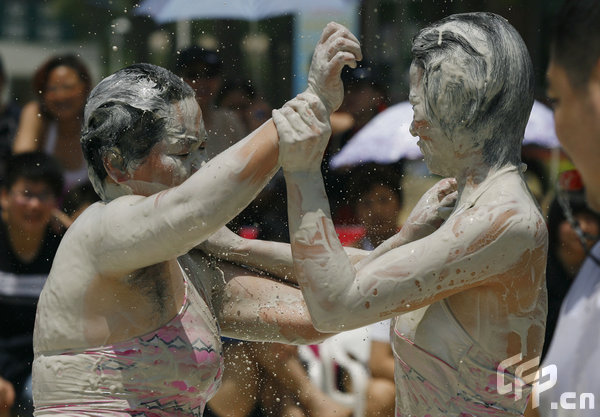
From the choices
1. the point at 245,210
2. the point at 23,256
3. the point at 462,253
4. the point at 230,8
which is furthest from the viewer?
the point at 230,8

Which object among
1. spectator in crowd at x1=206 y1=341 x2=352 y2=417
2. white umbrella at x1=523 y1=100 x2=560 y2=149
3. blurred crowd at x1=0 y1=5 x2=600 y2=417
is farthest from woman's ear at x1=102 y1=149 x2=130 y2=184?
white umbrella at x1=523 y1=100 x2=560 y2=149

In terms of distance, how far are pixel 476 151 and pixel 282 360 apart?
234 cm

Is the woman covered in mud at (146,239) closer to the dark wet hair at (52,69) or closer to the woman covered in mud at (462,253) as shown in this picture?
the woman covered in mud at (462,253)

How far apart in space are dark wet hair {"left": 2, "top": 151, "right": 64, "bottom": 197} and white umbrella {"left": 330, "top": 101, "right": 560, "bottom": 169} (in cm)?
160

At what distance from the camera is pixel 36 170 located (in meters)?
5.71

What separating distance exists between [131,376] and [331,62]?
111 cm

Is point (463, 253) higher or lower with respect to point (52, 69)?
higher

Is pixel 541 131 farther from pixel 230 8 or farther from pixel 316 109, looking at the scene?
pixel 316 109

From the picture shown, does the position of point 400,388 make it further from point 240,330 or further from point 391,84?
point 391,84

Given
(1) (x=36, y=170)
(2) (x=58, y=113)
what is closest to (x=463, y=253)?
(1) (x=36, y=170)

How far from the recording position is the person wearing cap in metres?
5.34

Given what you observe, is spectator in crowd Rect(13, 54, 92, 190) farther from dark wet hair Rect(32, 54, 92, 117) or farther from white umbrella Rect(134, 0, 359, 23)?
white umbrella Rect(134, 0, 359, 23)

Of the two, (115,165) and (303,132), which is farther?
(115,165)

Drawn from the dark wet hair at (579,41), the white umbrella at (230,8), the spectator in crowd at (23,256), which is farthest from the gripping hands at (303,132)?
the white umbrella at (230,8)
